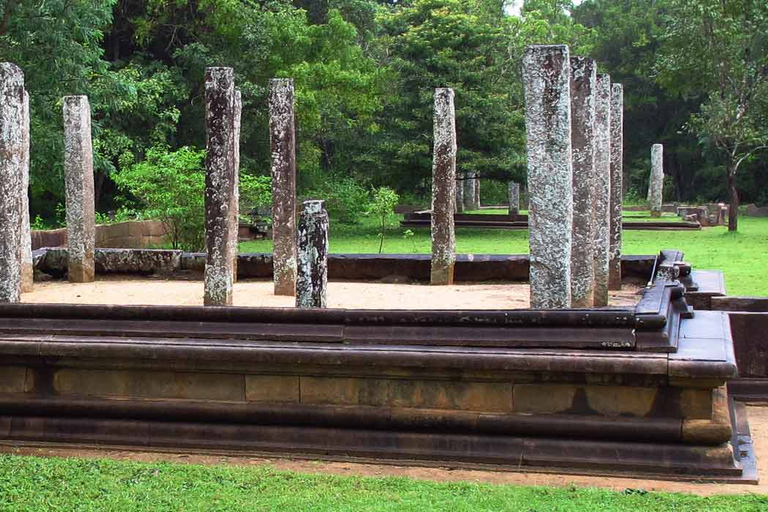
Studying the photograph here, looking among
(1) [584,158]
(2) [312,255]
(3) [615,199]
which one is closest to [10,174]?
(2) [312,255]

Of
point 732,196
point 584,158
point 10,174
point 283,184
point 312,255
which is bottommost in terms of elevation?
point 312,255

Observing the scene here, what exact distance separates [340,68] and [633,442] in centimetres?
1813

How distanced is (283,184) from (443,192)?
99.2 inches

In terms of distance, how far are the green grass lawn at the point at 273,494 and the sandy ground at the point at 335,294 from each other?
12.8ft

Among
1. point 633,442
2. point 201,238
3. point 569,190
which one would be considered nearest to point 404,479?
point 633,442

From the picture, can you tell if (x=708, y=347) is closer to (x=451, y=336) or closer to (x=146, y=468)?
(x=451, y=336)

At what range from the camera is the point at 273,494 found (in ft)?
17.4

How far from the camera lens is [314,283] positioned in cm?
732

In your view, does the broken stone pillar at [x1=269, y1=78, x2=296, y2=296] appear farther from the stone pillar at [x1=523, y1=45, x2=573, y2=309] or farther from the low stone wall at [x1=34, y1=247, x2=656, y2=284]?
the stone pillar at [x1=523, y1=45, x2=573, y2=309]

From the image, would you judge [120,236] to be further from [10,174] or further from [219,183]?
[219,183]

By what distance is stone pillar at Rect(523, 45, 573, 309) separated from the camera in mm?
7035

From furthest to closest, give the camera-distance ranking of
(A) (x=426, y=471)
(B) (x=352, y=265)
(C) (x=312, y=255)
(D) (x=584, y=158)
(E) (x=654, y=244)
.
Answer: (E) (x=654, y=244) < (B) (x=352, y=265) < (D) (x=584, y=158) < (C) (x=312, y=255) < (A) (x=426, y=471)

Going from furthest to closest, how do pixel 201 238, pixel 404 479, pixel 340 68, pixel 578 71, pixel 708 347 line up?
pixel 340 68 → pixel 201 238 → pixel 578 71 → pixel 708 347 → pixel 404 479

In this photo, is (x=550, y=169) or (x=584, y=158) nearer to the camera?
(x=550, y=169)
